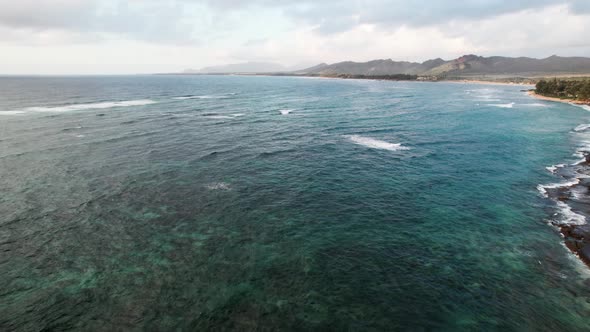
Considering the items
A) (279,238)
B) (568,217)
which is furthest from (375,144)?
(279,238)

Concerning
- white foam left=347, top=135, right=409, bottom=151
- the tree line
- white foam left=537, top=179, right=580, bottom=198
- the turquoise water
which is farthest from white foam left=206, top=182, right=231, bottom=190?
the tree line

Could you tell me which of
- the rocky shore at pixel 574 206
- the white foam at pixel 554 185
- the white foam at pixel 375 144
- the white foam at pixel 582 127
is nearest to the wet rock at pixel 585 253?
the rocky shore at pixel 574 206

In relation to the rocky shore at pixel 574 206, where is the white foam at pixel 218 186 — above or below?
above

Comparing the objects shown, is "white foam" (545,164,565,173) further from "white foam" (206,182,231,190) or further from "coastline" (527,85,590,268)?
"white foam" (206,182,231,190)

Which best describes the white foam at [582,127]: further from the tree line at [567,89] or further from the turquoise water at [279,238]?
the tree line at [567,89]

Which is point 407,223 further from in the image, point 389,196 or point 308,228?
point 308,228

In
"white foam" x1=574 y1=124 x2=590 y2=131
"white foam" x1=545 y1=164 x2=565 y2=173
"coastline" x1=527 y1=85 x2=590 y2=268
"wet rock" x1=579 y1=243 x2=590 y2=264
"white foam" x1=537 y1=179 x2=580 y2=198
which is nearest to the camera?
"wet rock" x1=579 y1=243 x2=590 y2=264
